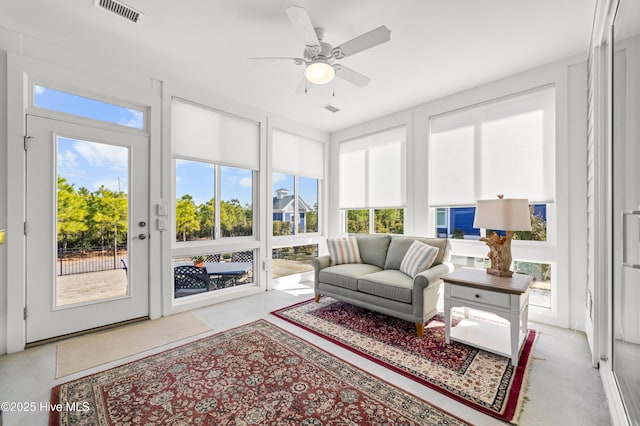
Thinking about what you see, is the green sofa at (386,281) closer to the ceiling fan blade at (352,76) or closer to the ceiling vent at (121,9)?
the ceiling fan blade at (352,76)

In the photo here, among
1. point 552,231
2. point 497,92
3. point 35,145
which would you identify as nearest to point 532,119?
point 497,92

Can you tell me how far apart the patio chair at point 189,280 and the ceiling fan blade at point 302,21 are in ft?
9.85

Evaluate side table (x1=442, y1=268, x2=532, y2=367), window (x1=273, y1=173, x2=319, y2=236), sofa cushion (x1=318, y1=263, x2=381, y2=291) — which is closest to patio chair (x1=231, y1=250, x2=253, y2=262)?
window (x1=273, y1=173, x2=319, y2=236)

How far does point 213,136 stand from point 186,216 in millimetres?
1136

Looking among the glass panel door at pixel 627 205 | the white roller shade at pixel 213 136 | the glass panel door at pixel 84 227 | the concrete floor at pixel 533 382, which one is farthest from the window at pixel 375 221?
the glass panel door at pixel 84 227

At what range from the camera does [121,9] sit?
217 centimetres

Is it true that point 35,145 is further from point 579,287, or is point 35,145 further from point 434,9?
point 579,287

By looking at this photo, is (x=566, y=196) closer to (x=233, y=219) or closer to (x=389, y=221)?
(x=389, y=221)

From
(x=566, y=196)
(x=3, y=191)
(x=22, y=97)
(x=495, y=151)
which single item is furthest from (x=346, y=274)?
(x=22, y=97)

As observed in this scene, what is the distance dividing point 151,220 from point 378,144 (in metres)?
3.49

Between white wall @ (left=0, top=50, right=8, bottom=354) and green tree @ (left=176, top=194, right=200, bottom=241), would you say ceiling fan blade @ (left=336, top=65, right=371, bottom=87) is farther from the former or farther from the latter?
white wall @ (left=0, top=50, right=8, bottom=354)

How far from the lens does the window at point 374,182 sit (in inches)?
173

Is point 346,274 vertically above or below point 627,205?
below

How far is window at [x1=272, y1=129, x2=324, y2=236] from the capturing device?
4.62 m
